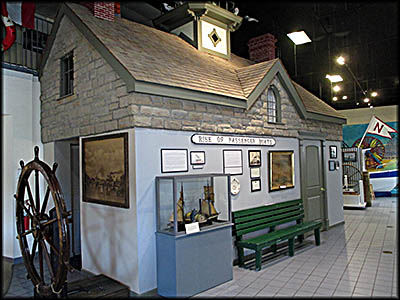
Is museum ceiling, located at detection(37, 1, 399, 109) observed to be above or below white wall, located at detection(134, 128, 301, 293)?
above

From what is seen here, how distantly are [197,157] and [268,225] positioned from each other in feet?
7.40

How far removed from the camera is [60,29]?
21.3ft

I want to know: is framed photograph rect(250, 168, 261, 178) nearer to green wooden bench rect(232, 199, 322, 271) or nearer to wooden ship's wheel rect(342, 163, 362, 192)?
green wooden bench rect(232, 199, 322, 271)

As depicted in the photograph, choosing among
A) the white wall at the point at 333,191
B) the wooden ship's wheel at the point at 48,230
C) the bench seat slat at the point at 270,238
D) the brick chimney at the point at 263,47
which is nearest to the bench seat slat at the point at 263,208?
the bench seat slat at the point at 270,238

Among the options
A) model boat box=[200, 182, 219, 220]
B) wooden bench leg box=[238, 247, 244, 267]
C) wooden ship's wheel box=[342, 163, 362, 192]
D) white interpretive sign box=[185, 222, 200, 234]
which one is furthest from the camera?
wooden ship's wheel box=[342, 163, 362, 192]

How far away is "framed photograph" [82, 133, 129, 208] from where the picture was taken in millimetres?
4910

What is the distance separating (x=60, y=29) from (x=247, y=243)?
5.34 meters

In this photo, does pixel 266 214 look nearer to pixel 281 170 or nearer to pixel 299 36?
pixel 281 170

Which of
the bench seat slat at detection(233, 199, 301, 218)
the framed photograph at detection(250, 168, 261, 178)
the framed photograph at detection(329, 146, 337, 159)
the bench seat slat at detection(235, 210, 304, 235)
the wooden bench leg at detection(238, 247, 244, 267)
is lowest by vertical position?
the wooden bench leg at detection(238, 247, 244, 267)

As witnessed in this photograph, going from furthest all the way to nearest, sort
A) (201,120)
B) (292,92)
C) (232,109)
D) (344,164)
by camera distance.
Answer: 1. (344,164)
2. (292,92)
3. (232,109)
4. (201,120)

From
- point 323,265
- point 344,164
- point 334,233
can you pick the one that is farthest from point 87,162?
point 344,164

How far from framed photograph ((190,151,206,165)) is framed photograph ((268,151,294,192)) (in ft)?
6.68

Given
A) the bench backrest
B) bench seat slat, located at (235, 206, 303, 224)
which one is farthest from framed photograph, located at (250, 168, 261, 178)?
bench seat slat, located at (235, 206, 303, 224)

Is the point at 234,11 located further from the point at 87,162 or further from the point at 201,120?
the point at 87,162
